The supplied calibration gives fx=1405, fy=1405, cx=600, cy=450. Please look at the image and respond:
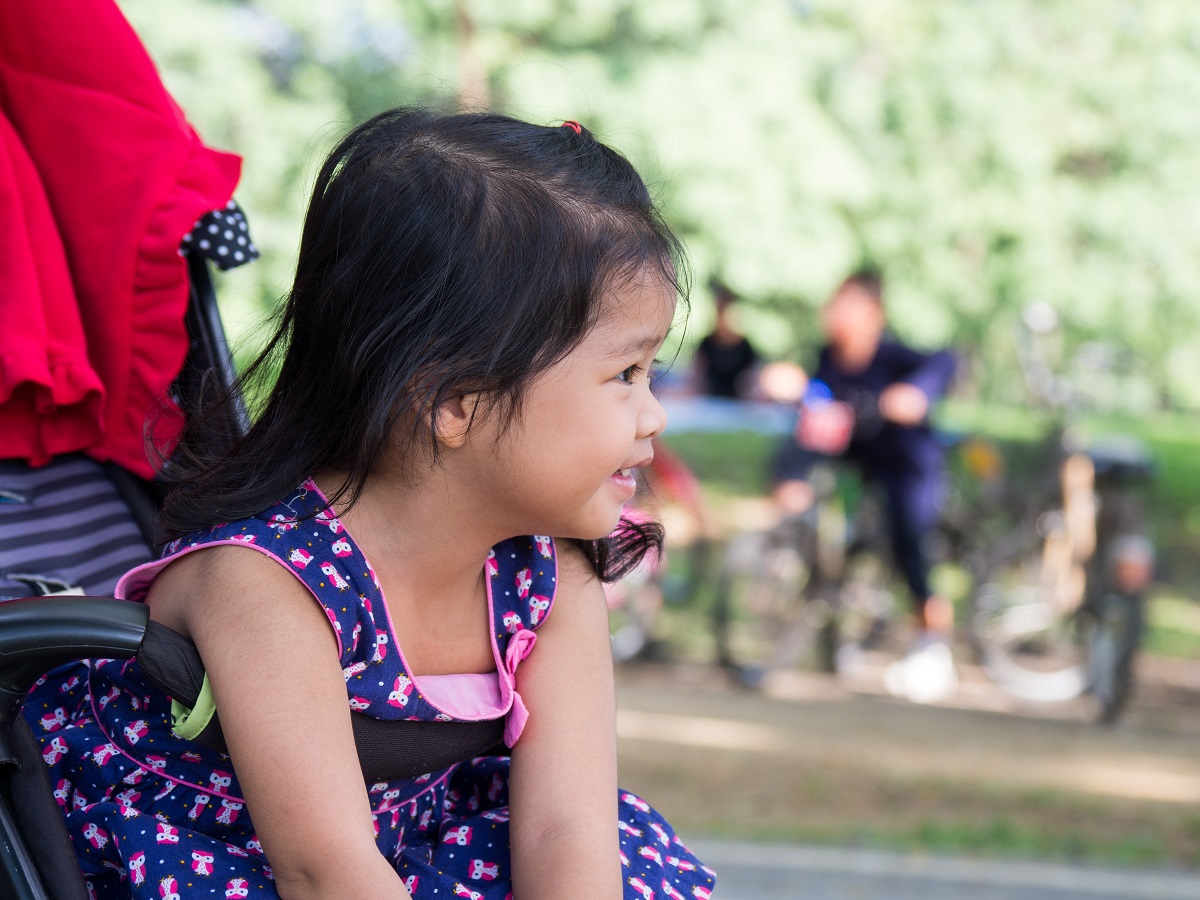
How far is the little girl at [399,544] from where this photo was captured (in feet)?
3.97

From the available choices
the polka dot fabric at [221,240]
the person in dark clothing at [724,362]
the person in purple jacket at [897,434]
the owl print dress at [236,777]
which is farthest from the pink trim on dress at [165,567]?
the person in dark clothing at [724,362]

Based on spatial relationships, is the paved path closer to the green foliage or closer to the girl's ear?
the girl's ear

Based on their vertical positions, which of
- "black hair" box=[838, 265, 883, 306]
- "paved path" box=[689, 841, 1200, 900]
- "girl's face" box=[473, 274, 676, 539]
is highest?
"girl's face" box=[473, 274, 676, 539]

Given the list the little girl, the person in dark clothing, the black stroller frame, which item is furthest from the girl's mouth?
the person in dark clothing

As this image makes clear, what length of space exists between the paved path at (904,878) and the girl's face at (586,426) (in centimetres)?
265

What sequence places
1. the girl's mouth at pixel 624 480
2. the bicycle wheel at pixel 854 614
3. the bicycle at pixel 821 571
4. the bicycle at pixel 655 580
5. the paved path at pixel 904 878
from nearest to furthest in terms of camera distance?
the girl's mouth at pixel 624 480 → the paved path at pixel 904 878 → the bicycle at pixel 821 571 → the bicycle wheel at pixel 854 614 → the bicycle at pixel 655 580

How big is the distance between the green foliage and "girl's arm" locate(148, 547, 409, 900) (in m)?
7.65

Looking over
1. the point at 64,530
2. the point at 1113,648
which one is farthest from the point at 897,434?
the point at 64,530

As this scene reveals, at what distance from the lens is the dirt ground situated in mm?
4395

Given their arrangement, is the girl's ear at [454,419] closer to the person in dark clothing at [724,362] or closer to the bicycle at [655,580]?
the bicycle at [655,580]

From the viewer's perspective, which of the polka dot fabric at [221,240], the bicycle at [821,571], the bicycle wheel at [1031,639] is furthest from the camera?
the bicycle at [821,571]

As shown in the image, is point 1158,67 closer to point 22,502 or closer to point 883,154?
point 883,154

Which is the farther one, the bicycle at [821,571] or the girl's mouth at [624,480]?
the bicycle at [821,571]

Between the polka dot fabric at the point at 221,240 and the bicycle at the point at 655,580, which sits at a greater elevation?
the polka dot fabric at the point at 221,240
